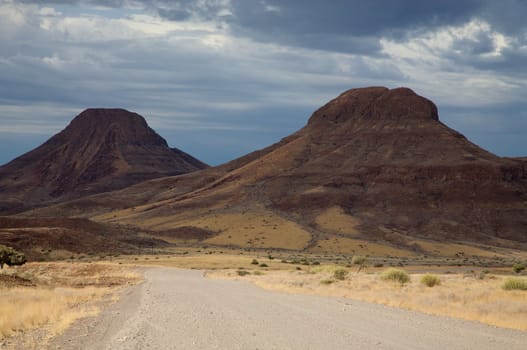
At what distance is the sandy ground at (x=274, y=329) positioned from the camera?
1401cm

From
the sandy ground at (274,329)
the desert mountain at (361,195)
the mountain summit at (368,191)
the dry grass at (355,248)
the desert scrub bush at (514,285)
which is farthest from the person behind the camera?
the mountain summit at (368,191)

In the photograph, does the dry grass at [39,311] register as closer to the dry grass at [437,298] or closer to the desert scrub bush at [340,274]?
the dry grass at [437,298]

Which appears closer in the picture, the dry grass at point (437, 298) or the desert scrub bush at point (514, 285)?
the dry grass at point (437, 298)

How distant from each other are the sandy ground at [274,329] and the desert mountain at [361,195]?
83057mm

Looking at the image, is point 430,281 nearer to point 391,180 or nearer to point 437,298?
point 437,298

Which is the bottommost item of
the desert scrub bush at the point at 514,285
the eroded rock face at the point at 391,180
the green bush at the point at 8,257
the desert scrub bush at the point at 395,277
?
the green bush at the point at 8,257

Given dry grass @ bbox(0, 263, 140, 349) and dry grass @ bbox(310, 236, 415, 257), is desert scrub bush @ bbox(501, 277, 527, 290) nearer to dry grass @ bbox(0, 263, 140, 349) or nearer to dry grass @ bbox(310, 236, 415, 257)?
dry grass @ bbox(0, 263, 140, 349)

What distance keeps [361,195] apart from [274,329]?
407ft

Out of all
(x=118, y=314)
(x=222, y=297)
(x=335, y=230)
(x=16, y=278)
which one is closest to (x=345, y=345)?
(x=118, y=314)

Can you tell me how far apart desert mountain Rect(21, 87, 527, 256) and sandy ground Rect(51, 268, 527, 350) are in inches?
3270

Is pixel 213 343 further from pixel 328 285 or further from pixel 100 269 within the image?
pixel 100 269

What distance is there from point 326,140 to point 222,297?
142751 millimetres

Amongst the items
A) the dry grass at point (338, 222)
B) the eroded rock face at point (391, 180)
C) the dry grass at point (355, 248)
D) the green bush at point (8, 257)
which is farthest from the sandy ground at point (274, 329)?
the eroded rock face at point (391, 180)

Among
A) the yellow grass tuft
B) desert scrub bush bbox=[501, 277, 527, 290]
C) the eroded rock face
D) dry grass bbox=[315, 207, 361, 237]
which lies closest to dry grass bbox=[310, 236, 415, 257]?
dry grass bbox=[315, 207, 361, 237]
